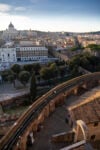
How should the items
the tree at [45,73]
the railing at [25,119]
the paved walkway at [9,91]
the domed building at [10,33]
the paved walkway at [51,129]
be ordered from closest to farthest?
the paved walkway at [51,129] < the railing at [25,119] < the paved walkway at [9,91] < the tree at [45,73] < the domed building at [10,33]

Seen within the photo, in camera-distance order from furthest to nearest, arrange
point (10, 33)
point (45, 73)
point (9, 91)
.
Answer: point (10, 33) → point (45, 73) → point (9, 91)

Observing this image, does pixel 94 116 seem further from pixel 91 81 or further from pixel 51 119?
pixel 91 81

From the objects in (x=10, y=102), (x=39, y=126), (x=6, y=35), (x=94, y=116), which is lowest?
(x=10, y=102)

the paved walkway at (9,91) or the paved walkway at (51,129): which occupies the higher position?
the paved walkway at (51,129)

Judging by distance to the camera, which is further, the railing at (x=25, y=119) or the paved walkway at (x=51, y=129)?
the railing at (x=25, y=119)

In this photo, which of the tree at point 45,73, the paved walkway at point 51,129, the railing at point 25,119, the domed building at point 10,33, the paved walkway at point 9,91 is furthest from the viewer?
the domed building at point 10,33

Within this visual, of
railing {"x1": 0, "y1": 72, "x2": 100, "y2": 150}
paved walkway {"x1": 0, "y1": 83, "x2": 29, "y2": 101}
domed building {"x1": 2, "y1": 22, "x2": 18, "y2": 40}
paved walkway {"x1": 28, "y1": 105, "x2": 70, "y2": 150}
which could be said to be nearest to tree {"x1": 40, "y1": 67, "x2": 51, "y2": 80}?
paved walkway {"x1": 0, "y1": 83, "x2": 29, "y2": 101}

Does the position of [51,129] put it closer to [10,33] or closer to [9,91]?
[9,91]

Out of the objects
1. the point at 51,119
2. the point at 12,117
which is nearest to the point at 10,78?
the point at 12,117

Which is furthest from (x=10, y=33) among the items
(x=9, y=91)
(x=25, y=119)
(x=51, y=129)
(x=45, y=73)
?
(x=51, y=129)

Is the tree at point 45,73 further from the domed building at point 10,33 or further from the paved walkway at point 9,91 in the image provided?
the domed building at point 10,33

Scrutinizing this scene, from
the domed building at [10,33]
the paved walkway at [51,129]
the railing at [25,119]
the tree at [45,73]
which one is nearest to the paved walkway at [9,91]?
the tree at [45,73]

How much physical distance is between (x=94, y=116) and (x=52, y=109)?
3691mm

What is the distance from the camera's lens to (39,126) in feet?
40.6
